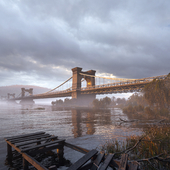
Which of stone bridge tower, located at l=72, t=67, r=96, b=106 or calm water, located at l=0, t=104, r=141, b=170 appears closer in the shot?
calm water, located at l=0, t=104, r=141, b=170

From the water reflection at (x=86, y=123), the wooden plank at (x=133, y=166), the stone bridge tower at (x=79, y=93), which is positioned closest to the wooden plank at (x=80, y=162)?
the wooden plank at (x=133, y=166)

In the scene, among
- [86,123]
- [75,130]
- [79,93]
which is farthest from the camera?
[79,93]

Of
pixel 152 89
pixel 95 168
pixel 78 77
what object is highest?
pixel 78 77

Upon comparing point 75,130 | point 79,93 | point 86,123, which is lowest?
point 86,123

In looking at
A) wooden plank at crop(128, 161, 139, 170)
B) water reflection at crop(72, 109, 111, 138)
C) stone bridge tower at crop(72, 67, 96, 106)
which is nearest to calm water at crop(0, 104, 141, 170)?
water reflection at crop(72, 109, 111, 138)

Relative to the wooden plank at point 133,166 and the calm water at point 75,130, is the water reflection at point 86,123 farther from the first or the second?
the wooden plank at point 133,166

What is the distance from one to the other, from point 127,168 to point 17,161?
441 centimetres

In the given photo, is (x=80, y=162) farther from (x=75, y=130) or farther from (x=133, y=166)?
(x=75, y=130)

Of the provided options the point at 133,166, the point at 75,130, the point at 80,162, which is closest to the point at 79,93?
the point at 75,130

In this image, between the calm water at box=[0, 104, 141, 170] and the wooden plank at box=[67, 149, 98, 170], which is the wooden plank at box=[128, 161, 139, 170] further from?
the calm water at box=[0, 104, 141, 170]

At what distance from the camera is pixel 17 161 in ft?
17.4

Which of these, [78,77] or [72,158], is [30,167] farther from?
[78,77]

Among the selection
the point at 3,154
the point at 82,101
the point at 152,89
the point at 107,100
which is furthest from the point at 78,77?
the point at 3,154

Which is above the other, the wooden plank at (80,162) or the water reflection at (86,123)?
the wooden plank at (80,162)
